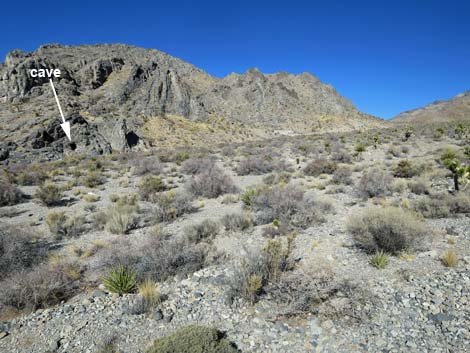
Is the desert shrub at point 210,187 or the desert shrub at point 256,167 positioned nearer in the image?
the desert shrub at point 210,187

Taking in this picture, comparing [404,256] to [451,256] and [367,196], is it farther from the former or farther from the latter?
[367,196]

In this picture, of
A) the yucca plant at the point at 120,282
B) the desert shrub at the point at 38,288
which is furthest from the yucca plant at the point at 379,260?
the desert shrub at the point at 38,288

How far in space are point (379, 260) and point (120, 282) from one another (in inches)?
183

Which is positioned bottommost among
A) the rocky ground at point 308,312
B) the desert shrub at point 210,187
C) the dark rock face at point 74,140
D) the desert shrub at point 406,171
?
the rocky ground at point 308,312

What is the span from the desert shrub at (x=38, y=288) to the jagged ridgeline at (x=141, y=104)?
27.1 metres

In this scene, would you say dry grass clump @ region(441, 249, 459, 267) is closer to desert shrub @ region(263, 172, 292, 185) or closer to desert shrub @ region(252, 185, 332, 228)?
desert shrub @ region(252, 185, 332, 228)

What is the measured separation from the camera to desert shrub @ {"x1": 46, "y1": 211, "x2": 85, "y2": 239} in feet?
24.7

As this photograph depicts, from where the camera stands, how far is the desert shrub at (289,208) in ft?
24.0

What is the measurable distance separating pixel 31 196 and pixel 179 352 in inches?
514

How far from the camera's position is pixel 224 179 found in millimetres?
12008

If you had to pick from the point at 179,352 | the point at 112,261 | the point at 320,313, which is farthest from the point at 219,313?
the point at 112,261

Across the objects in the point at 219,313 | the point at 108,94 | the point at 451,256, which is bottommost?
the point at 219,313

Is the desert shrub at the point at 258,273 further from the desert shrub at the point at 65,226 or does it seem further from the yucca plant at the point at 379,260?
the desert shrub at the point at 65,226

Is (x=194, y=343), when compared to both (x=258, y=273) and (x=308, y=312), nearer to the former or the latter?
(x=258, y=273)
